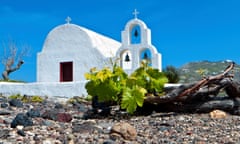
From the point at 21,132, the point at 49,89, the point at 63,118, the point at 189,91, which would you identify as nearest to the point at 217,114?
the point at 189,91

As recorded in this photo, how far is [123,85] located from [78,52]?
45.3ft

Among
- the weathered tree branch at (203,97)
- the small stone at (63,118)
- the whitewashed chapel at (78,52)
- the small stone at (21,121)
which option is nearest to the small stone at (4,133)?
the small stone at (21,121)

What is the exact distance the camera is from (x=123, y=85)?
8.38 m

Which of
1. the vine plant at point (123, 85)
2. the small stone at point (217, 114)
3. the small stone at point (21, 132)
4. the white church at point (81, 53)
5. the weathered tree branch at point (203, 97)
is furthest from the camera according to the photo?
the white church at point (81, 53)

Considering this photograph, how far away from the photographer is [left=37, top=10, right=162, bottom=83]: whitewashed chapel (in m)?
20.7

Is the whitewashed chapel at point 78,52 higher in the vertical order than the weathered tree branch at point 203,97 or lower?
higher

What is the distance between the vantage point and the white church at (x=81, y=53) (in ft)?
67.4

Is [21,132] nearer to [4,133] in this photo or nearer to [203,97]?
[4,133]

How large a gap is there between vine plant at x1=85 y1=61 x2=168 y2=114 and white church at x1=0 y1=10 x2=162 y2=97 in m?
A: 11.3

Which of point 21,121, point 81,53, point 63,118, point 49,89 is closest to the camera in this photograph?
point 21,121

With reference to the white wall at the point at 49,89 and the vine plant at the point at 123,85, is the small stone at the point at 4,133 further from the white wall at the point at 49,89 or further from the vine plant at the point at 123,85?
the white wall at the point at 49,89

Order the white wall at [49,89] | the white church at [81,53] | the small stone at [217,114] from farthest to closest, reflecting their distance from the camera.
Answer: the white church at [81,53], the white wall at [49,89], the small stone at [217,114]

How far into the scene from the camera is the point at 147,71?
8812mm

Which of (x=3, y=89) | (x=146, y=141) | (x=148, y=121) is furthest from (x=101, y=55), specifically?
(x=146, y=141)
